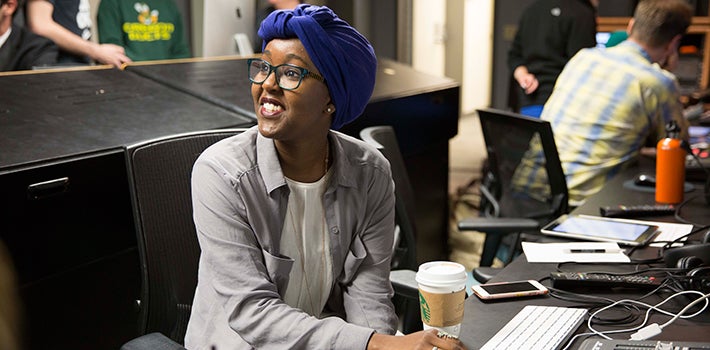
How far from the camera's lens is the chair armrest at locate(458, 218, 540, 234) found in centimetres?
237

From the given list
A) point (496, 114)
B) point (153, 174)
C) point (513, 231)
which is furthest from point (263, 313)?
point (496, 114)

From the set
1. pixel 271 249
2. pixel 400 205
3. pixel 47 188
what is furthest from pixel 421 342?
pixel 47 188

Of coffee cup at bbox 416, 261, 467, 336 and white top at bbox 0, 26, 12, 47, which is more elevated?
white top at bbox 0, 26, 12, 47

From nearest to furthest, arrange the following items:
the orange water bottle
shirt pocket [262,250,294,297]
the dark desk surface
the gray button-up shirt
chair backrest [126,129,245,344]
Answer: the gray button-up shirt, shirt pocket [262,250,294,297], chair backrest [126,129,245,344], the dark desk surface, the orange water bottle

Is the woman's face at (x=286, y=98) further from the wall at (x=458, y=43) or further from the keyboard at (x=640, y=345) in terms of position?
the wall at (x=458, y=43)

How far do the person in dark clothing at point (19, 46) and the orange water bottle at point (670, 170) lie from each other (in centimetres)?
218

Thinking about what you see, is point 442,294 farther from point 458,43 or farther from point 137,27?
point 458,43

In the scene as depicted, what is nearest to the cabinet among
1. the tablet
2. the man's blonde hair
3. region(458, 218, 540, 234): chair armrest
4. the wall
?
the man's blonde hair

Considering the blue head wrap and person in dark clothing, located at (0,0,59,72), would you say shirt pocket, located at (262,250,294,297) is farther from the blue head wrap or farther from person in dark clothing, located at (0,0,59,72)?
person in dark clothing, located at (0,0,59,72)

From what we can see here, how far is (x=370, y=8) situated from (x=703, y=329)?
5.43 metres

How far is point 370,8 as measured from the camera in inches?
256

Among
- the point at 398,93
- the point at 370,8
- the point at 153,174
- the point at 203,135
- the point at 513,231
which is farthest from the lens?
the point at 370,8

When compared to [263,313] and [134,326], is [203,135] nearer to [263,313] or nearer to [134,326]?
[263,313]

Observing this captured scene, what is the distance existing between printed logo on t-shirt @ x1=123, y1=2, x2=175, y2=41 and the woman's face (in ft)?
7.53
